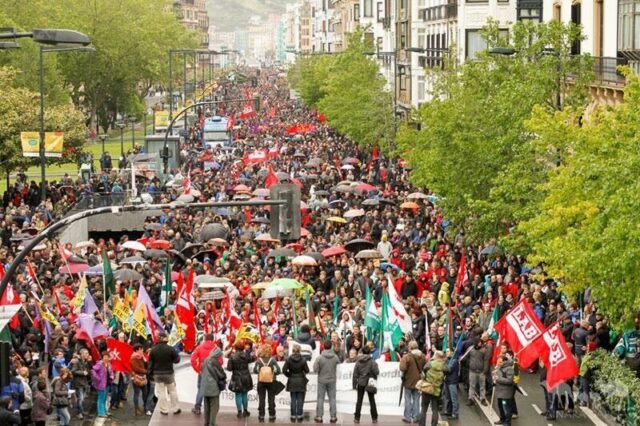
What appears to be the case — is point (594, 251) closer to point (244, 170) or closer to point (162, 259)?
point (162, 259)

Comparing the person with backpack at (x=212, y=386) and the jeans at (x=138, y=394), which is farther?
the jeans at (x=138, y=394)

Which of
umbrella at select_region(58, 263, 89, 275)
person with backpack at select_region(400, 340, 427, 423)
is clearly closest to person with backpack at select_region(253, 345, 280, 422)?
person with backpack at select_region(400, 340, 427, 423)

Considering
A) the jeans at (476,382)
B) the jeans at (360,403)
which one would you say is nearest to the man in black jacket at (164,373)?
the jeans at (360,403)

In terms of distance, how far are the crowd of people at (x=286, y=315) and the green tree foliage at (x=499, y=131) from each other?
1.35m

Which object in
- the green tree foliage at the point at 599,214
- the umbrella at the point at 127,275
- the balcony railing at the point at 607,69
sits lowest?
the umbrella at the point at 127,275

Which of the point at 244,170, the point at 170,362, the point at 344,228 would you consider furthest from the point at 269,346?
the point at 244,170

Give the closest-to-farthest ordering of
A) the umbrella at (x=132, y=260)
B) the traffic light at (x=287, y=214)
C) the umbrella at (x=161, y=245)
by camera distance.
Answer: the traffic light at (x=287, y=214)
the umbrella at (x=132, y=260)
the umbrella at (x=161, y=245)

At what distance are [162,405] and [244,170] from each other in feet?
135

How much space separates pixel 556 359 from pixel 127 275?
1193cm

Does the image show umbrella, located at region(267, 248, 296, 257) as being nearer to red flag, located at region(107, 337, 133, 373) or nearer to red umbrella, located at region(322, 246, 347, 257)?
red umbrella, located at region(322, 246, 347, 257)

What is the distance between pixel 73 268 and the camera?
3644cm

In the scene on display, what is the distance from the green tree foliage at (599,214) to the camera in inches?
1013

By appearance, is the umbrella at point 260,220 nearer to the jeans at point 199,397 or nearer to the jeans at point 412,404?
the jeans at point 199,397

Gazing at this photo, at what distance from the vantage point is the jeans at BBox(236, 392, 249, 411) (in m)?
26.1
